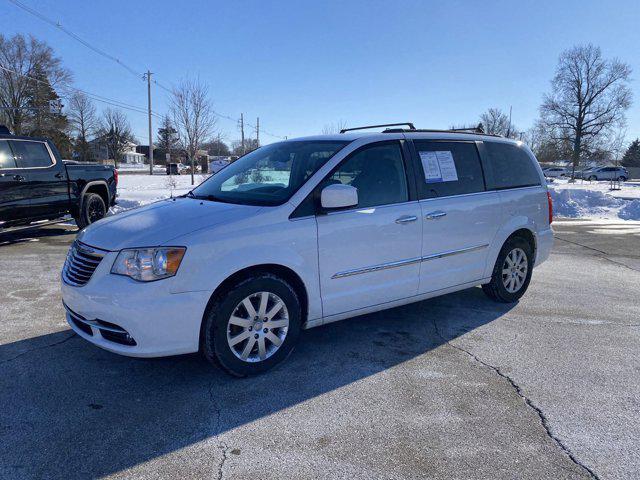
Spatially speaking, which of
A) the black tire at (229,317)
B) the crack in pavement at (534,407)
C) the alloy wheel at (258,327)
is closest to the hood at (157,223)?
the black tire at (229,317)

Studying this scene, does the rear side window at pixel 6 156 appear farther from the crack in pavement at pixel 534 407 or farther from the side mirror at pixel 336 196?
the crack in pavement at pixel 534 407

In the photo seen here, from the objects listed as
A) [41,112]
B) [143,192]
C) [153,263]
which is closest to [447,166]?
[153,263]

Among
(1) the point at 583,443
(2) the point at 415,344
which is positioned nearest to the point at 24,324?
(2) the point at 415,344

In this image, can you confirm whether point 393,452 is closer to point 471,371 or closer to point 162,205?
point 471,371

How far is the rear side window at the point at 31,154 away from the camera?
8.10 m

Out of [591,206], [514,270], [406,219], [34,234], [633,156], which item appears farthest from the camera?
[633,156]

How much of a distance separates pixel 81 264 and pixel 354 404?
2.15 metres

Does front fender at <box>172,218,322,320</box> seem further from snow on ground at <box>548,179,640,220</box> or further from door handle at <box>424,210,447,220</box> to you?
snow on ground at <box>548,179,640,220</box>

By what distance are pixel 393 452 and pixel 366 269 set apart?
5.09 ft

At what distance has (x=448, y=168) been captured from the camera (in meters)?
4.55

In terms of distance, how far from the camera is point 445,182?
14.7 ft

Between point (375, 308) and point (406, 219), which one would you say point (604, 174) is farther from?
point (375, 308)

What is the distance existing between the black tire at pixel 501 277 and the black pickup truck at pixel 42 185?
751 centimetres

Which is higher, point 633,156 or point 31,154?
point 633,156
